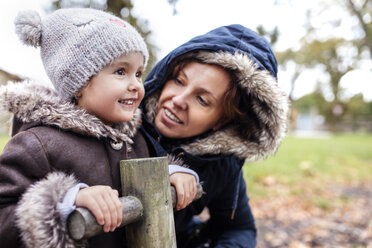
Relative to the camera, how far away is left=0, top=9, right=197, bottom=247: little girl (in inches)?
39.9

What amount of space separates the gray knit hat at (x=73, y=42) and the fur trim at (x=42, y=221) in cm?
54

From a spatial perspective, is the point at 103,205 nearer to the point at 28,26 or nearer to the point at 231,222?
the point at 28,26

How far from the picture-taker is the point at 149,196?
1094mm

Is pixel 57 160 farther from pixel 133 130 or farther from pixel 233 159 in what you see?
pixel 233 159

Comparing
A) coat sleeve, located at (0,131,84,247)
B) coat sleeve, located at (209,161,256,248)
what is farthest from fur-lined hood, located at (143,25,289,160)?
coat sleeve, located at (0,131,84,247)

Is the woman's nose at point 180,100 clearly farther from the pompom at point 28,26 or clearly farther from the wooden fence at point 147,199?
the pompom at point 28,26

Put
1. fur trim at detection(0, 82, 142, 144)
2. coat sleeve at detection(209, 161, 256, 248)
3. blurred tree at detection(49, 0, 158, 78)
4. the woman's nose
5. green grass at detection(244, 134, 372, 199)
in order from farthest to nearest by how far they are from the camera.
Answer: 1. green grass at detection(244, 134, 372, 199)
2. blurred tree at detection(49, 0, 158, 78)
3. coat sleeve at detection(209, 161, 256, 248)
4. the woman's nose
5. fur trim at detection(0, 82, 142, 144)

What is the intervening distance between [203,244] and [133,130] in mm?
1180

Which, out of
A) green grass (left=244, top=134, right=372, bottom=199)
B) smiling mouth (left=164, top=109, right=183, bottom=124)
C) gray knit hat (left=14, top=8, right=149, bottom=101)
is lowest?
green grass (left=244, top=134, right=372, bottom=199)

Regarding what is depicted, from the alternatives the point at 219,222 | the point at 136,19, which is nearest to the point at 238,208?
the point at 219,222

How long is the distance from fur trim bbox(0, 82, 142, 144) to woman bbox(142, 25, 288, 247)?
429 millimetres

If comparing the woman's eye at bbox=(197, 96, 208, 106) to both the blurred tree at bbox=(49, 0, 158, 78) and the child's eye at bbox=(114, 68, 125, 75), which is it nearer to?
the child's eye at bbox=(114, 68, 125, 75)

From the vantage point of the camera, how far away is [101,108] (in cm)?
131

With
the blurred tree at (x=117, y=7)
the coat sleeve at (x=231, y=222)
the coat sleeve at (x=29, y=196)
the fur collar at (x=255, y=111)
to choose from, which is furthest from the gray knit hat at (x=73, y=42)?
the blurred tree at (x=117, y=7)
